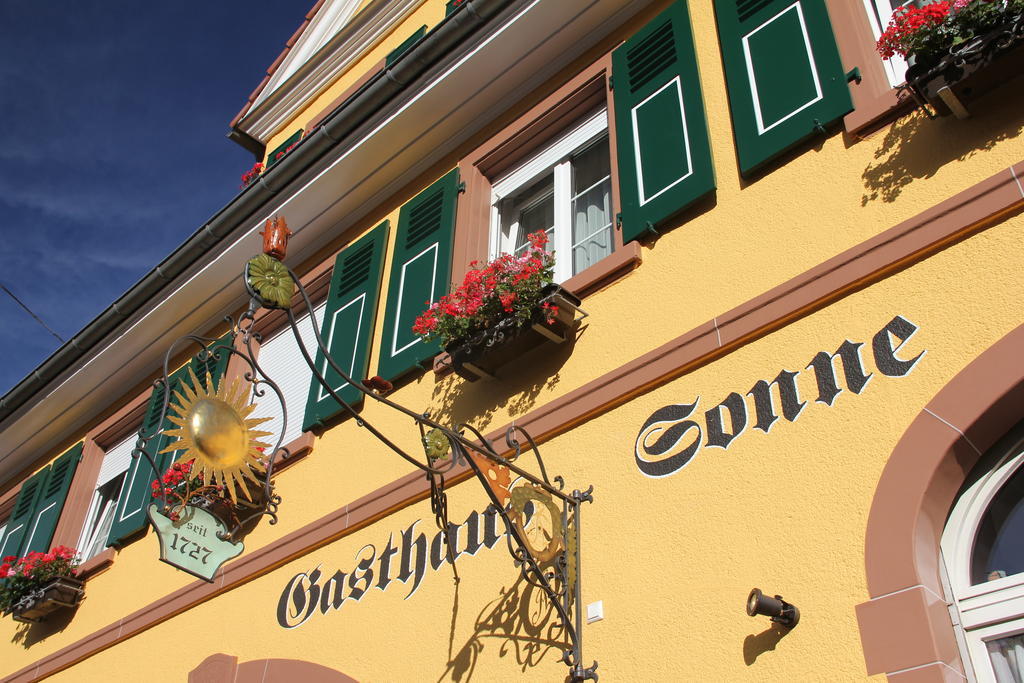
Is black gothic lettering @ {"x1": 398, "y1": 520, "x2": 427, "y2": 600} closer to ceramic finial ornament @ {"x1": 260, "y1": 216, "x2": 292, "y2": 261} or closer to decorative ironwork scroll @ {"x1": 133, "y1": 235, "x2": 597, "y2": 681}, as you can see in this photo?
decorative ironwork scroll @ {"x1": 133, "y1": 235, "x2": 597, "y2": 681}

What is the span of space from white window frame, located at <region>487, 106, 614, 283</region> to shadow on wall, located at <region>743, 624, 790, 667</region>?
277cm

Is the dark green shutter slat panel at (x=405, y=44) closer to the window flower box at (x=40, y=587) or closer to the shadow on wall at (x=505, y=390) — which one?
the shadow on wall at (x=505, y=390)

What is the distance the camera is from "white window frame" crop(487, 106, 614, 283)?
627 cm

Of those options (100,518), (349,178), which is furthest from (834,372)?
(100,518)

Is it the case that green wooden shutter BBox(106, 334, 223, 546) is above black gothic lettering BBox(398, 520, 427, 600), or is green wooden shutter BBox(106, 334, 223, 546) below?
above

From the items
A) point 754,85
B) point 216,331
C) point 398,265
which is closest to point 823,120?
point 754,85

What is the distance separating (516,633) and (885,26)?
335 centimetres

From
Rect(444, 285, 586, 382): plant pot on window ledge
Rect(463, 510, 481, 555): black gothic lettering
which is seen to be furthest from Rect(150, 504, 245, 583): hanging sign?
Rect(444, 285, 586, 382): plant pot on window ledge

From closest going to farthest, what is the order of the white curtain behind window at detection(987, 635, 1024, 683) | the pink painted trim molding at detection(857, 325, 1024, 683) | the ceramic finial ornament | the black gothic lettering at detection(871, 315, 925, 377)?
the white curtain behind window at detection(987, 635, 1024, 683) < the pink painted trim molding at detection(857, 325, 1024, 683) < the black gothic lettering at detection(871, 315, 925, 377) < the ceramic finial ornament

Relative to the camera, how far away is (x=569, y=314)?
17.4ft

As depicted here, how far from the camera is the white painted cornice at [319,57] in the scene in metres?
10.8

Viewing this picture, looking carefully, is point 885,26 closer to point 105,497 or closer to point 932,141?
point 932,141

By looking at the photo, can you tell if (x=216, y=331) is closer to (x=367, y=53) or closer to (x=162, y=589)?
(x=162, y=589)

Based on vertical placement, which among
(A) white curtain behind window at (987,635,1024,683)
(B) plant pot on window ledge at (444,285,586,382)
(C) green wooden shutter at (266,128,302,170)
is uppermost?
(C) green wooden shutter at (266,128,302,170)
